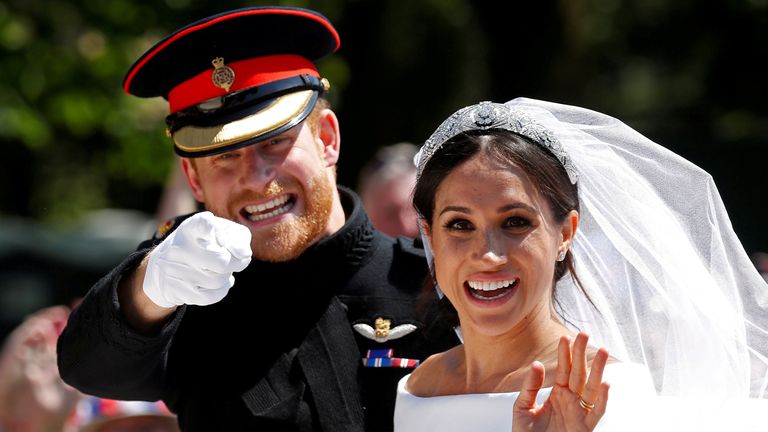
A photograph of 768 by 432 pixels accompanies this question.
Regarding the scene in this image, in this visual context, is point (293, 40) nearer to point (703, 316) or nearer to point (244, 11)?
point (244, 11)

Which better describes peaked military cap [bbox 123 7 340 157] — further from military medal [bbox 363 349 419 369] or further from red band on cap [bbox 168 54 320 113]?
military medal [bbox 363 349 419 369]

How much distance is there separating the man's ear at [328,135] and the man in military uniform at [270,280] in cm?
2

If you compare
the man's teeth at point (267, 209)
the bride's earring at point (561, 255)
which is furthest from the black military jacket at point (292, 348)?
the bride's earring at point (561, 255)

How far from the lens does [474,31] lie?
395 inches

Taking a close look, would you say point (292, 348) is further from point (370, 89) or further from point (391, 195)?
point (370, 89)

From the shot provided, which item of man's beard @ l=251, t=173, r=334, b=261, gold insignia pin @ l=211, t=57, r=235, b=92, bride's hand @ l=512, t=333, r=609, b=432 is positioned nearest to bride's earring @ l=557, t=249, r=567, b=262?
bride's hand @ l=512, t=333, r=609, b=432

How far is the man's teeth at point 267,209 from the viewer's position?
11.3ft

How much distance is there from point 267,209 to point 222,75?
1.27 ft

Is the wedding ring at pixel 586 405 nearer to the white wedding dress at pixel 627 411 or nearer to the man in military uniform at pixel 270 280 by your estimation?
the white wedding dress at pixel 627 411

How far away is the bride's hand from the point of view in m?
2.37

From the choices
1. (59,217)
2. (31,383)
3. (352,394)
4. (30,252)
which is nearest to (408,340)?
(352,394)

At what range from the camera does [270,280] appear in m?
3.52

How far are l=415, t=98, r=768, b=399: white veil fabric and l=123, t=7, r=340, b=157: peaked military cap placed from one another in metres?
0.65

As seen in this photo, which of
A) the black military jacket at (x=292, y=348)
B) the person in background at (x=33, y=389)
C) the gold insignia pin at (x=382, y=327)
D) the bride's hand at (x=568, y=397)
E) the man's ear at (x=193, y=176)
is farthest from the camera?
the person in background at (x=33, y=389)
